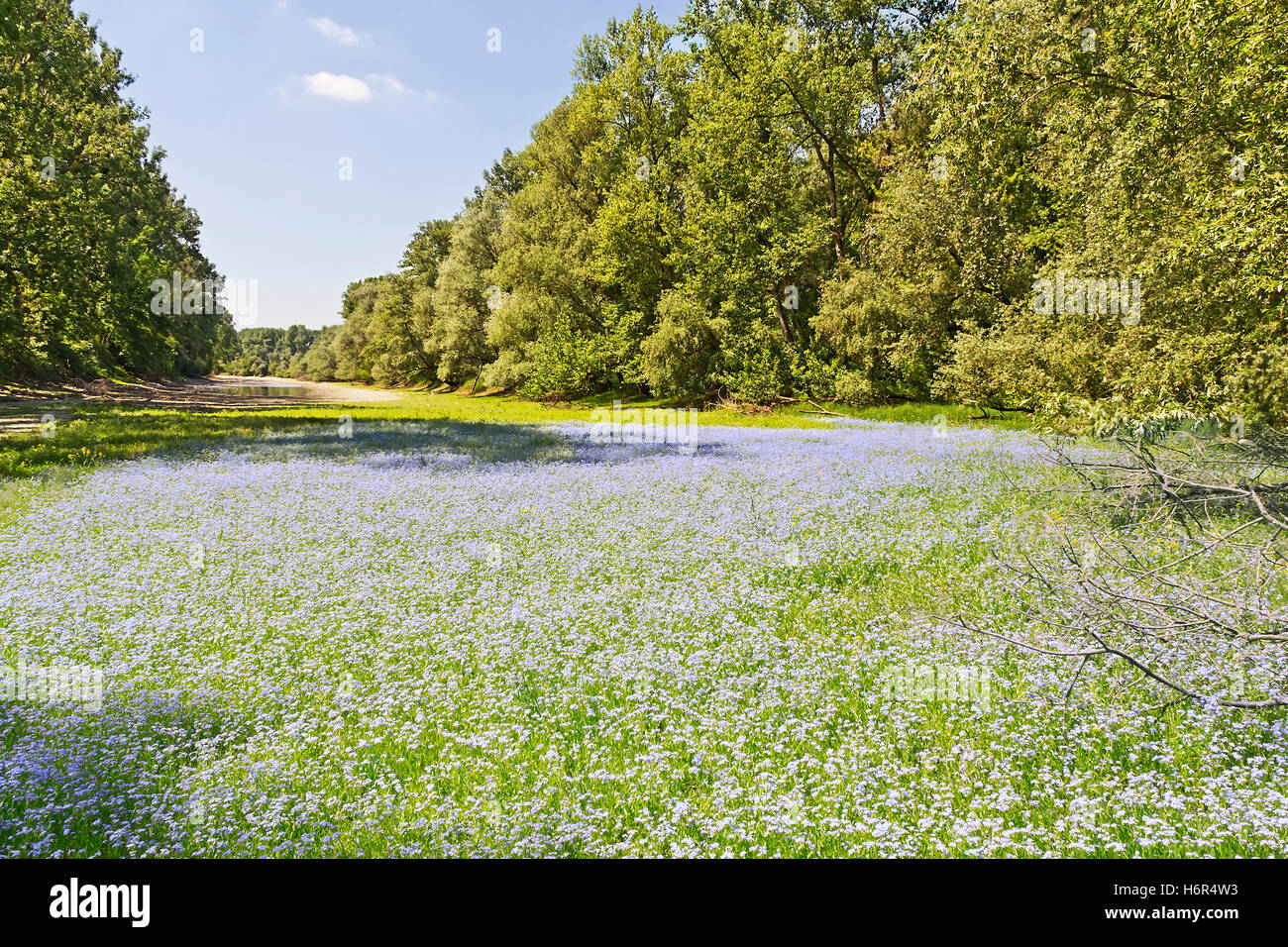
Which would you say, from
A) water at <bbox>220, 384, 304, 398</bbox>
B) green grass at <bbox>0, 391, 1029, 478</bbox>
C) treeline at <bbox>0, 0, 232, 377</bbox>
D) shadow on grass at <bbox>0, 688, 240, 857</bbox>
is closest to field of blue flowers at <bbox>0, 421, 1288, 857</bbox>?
shadow on grass at <bbox>0, 688, 240, 857</bbox>

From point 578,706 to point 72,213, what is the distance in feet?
153

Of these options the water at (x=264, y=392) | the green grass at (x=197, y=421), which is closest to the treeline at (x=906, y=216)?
the green grass at (x=197, y=421)

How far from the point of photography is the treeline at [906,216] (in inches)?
563

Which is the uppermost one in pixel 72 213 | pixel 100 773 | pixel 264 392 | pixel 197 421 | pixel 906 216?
pixel 72 213

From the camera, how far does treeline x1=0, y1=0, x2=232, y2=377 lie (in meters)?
28.8

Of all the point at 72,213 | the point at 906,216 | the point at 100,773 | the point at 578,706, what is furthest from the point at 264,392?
the point at 578,706

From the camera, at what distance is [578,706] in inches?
203

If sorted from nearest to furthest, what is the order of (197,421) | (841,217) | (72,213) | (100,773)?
(100,773), (197,421), (72,213), (841,217)

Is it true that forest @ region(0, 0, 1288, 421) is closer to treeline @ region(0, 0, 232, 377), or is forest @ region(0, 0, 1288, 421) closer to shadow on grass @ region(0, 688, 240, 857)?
treeline @ region(0, 0, 232, 377)

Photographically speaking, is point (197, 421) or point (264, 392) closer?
point (197, 421)

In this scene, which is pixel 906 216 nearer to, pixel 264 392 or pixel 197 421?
pixel 197 421

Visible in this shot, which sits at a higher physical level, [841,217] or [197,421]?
[841,217]

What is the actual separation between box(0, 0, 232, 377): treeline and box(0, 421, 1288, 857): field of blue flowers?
904 inches
